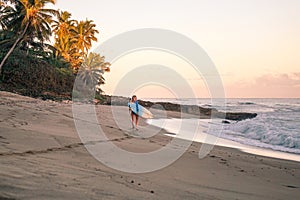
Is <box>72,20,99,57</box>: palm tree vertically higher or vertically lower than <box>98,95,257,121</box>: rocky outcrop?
higher

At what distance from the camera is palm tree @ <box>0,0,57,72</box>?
28764 millimetres

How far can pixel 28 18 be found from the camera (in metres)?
28.4

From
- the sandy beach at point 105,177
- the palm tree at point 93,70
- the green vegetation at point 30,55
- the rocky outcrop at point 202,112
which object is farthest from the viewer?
the palm tree at point 93,70

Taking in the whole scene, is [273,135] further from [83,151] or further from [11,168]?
[11,168]

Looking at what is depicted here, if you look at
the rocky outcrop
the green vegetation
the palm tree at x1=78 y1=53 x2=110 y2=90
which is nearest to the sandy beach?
the green vegetation

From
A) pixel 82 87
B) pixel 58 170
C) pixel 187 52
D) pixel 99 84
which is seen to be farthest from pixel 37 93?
pixel 58 170

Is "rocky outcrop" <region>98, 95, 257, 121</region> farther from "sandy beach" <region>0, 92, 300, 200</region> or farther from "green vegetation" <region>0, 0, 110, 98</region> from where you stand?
"sandy beach" <region>0, 92, 300, 200</region>

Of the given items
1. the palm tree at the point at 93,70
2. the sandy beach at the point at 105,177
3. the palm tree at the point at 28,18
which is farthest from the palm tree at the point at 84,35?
the sandy beach at the point at 105,177

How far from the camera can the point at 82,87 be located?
127 ft

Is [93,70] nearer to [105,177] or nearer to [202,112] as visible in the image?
[202,112]

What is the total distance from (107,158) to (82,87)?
34030 millimetres

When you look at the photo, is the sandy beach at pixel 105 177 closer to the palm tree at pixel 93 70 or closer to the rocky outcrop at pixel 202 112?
the rocky outcrop at pixel 202 112

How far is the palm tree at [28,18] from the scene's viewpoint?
28.8 metres

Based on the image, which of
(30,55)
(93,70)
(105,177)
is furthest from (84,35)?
(105,177)
